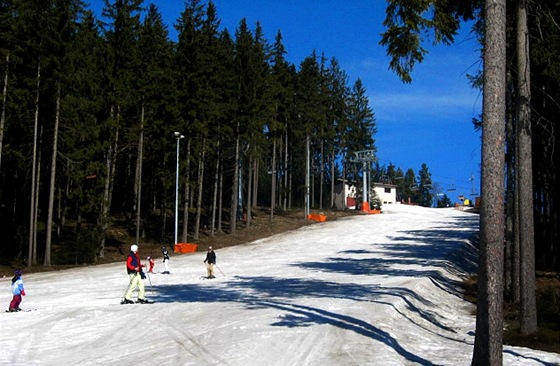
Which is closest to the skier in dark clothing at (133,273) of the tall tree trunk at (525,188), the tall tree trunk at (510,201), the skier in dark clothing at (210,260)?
the skier in dark clothing at (210,260)

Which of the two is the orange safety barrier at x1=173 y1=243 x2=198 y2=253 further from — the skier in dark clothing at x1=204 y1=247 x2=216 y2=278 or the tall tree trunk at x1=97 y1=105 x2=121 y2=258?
the skier in dark clothing at x1=204 y1=247 x2=216 y2=278

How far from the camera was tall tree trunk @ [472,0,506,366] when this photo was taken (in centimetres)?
839

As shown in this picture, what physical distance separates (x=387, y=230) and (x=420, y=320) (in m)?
37.8

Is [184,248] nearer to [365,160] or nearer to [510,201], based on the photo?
[510,201]

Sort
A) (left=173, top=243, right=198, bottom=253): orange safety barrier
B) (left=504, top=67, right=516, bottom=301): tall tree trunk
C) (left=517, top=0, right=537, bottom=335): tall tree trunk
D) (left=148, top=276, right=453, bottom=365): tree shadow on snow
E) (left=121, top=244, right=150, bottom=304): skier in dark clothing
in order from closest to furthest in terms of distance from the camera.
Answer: (left=148, top=276, right=453, bottom=365): tree shadow on snow
(left=517, top=0, right=537, bottom=335): tall tree trunk
(left=121, top=244, right=150, bottom=304): skier in dark clothing
(left=504, top=67, right=516, bottom=301): tall tree trunk
(left=173, top=243, right=198, bottom=253): orange safety barrier

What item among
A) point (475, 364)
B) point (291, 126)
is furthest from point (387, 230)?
point (475, 364)

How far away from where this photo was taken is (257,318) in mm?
13750

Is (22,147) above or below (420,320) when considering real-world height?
above

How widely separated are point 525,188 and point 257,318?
681 centimetres

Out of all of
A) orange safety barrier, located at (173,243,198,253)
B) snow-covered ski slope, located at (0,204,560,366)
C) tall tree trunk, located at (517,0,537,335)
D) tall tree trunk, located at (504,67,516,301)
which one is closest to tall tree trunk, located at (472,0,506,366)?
snow-covered ski slope, located at (0,204,560,366)

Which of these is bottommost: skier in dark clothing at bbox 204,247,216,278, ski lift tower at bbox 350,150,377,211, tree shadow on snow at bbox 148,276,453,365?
tree shadow on snow at bbox 148,276,453,365

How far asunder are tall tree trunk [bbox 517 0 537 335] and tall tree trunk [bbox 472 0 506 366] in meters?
4.97

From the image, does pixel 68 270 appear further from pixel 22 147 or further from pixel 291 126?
pixel 291 126

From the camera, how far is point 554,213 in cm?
2816
